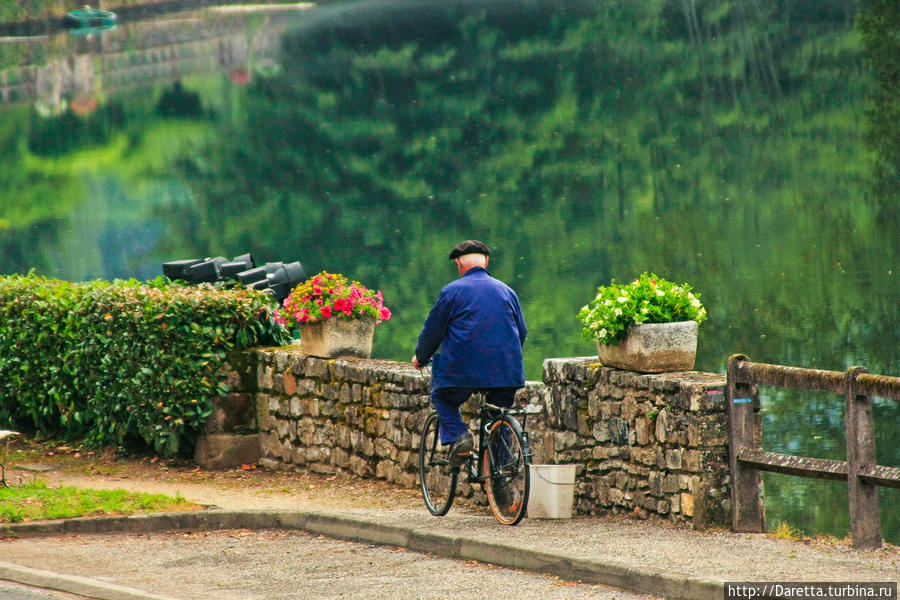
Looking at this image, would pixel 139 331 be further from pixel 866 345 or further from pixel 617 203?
pixel 617 203

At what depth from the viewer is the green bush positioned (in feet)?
39.7

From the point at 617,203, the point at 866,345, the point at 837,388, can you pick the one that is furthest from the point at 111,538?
the point at 617,203

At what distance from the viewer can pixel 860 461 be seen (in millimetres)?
7176

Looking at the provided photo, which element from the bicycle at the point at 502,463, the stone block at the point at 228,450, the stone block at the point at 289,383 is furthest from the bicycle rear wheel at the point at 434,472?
the stone block at the point at 228,450

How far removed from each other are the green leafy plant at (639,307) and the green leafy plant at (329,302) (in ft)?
9.84

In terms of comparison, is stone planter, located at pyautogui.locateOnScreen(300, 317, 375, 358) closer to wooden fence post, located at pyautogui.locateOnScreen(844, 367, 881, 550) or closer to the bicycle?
the bicycle

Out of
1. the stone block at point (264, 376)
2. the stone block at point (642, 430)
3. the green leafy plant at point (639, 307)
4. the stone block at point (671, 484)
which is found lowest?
the stone block at point (671, 484)

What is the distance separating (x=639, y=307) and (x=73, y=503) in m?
4.25

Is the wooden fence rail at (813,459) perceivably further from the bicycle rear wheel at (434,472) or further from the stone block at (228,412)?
the stone block at (228,412)

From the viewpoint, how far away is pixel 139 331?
485 inches

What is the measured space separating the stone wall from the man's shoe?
0.90 meters

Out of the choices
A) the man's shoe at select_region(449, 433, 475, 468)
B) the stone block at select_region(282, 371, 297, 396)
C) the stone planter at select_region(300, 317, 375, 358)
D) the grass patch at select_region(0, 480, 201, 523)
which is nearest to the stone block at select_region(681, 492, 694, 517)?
the man's shoe at select_region(449, 433, 475, 468)

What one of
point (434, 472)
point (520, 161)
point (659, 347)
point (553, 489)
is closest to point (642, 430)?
point (659, 347)

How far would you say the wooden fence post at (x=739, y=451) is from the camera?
797cm
